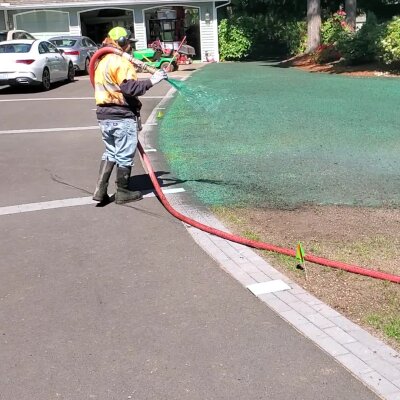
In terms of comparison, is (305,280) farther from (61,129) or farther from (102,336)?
(61,129)

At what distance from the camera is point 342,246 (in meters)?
5.11

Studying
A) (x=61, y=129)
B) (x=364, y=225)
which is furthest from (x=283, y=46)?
(x=364, y=225)

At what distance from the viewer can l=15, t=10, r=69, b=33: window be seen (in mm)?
32188

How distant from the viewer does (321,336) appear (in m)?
3.60

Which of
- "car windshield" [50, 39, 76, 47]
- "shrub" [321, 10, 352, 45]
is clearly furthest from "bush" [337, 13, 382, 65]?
"car windshield" [50, 39, 76, 47]

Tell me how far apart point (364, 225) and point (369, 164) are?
2.72m

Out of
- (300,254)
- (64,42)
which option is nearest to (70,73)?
(64,42)

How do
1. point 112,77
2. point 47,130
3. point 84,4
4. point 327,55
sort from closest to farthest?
point 112,77 → point 47,130 → point 327,55 → point 84,4

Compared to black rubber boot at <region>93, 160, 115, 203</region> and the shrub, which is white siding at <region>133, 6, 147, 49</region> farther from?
black rubber boot at <region>93, 160, 115, 203</region>

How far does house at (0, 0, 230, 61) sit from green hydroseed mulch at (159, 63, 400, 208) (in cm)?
1605

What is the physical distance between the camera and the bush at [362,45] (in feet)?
69.8

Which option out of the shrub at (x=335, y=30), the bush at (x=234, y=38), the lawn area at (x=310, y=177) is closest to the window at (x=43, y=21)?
the bush at (x=234, y=38)

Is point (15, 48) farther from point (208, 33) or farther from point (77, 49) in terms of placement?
point (208, 33)

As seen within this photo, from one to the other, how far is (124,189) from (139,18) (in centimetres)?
2704
